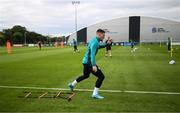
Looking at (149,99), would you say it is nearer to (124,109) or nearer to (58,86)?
(124,109)

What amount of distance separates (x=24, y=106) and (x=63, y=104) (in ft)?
3.62

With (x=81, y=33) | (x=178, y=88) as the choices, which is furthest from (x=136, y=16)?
(x=178, y=88)

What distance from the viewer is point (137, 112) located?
25.0 ft

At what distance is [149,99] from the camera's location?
9.17 metres

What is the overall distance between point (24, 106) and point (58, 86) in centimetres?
335

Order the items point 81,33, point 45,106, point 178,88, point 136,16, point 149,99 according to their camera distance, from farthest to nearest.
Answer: point 81,33 < point 136,16 < point 178,88 < point 149,99 < point 45,106

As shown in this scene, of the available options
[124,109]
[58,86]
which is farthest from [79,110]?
[58,86]

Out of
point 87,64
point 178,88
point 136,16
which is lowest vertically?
point 178,88

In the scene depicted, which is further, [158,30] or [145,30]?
[158,30]

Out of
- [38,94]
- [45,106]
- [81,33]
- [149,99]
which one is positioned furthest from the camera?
[81,33]

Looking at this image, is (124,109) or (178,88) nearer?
(124,109)

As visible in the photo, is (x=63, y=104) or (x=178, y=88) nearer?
(x=63, y=104)

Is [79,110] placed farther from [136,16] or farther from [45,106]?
[136,16]

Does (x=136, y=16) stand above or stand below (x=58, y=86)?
above
